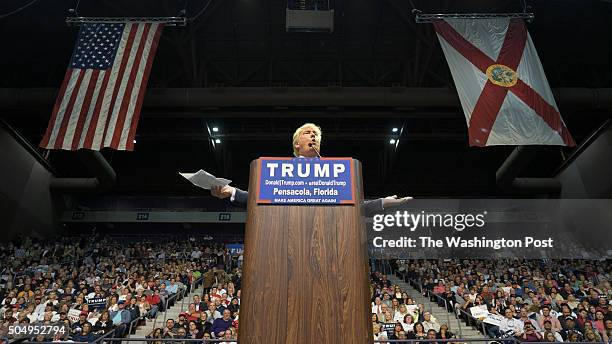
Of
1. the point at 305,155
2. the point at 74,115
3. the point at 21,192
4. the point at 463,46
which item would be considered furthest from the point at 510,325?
the point at 21,192

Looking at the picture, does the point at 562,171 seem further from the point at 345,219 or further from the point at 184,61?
the point at 345,219

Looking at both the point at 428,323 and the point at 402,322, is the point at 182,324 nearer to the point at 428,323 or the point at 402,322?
the point at 402,322

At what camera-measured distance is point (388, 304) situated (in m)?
11.0

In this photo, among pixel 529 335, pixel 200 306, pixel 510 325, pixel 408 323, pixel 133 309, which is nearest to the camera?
pixel 529 335

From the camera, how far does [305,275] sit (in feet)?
6.40

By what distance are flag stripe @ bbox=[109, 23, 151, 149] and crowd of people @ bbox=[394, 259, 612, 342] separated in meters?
10.0

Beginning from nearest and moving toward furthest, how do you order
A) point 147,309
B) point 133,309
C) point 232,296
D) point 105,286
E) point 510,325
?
point 510,325, point 133,309, point 147,309, point 232,296, point 105,286

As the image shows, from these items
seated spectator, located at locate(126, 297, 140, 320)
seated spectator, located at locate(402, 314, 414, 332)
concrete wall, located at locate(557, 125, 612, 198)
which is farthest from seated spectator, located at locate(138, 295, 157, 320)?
concrete wall, located at locate(557, 125, 612, 198)

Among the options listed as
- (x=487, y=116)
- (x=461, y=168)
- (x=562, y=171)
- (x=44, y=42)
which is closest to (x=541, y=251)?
(x=562, y=171)

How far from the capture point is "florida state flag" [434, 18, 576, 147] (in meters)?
10.8

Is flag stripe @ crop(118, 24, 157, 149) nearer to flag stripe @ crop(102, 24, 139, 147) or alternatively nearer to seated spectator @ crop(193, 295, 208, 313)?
flag stripe @ crop(102, 24, 139, 147)

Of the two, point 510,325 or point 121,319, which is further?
point 121,319

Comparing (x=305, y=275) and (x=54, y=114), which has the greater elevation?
(x=54, y=114)

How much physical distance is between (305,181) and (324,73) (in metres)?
16.8
